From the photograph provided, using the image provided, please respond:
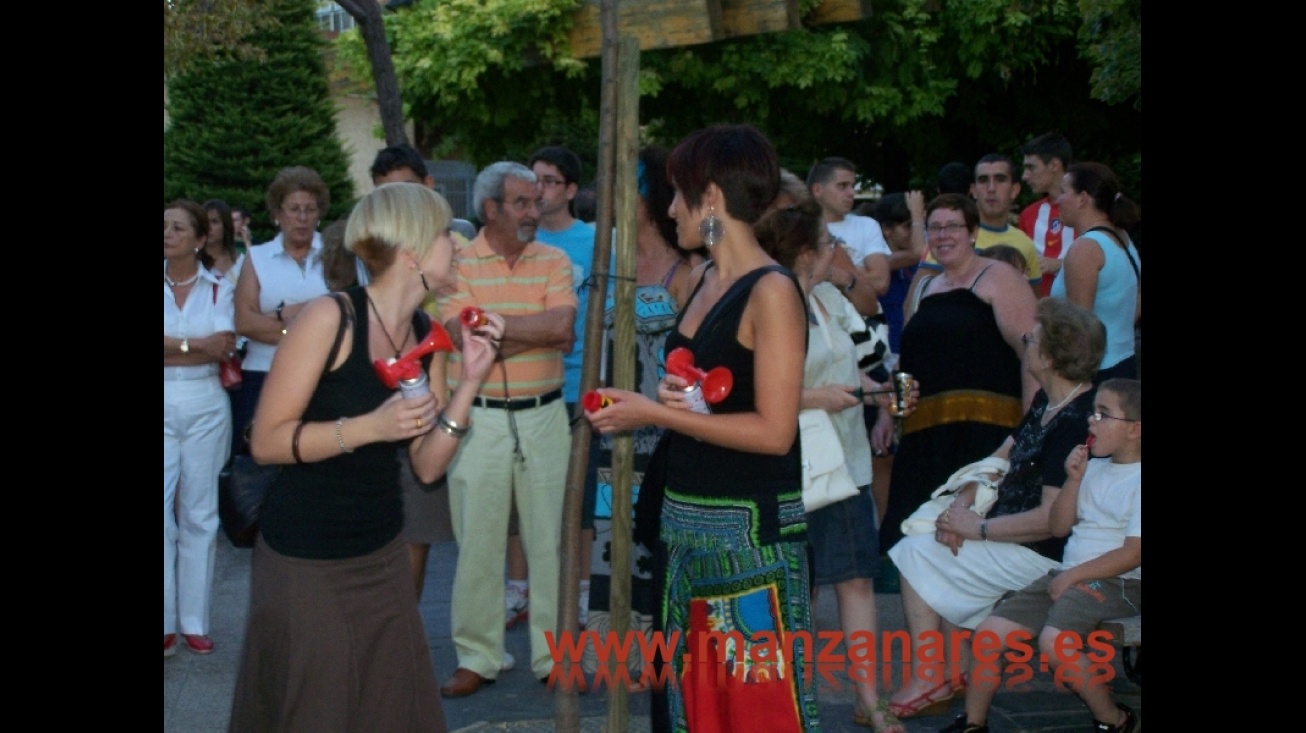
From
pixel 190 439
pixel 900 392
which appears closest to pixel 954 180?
pixel 900 392

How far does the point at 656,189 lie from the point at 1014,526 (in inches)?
74.2

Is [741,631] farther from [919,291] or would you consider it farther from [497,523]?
[919,291]

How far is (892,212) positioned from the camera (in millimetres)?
9352

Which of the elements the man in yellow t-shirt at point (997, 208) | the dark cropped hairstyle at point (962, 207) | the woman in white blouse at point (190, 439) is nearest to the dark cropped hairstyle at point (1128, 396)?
the dark cropped hairstyle at point (962, 207)

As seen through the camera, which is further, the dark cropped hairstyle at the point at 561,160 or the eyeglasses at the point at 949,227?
the dark cropped hairstyle at the point at 561,160

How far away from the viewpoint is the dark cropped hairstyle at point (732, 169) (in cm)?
379

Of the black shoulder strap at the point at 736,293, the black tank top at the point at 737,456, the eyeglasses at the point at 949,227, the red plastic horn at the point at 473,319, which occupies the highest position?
the eyeglasses at the point at 949,227

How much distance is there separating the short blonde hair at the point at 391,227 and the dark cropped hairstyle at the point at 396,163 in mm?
2662

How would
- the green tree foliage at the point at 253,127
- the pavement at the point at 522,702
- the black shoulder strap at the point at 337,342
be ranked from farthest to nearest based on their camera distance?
the green tree foliage at the point at 253,127 → the pavement at the point at 522,702 → the black shoulder strap at the point at 337,342

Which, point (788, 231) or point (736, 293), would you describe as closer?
point (736, 293)

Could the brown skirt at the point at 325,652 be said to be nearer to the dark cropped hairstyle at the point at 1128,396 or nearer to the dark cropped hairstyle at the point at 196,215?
the dark cropped hairstyle at the point at 1128,396

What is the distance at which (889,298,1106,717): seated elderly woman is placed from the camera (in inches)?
203
